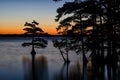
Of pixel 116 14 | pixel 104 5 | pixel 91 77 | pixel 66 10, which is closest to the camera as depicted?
pixel 116 14

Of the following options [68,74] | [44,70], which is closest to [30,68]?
[44,70]

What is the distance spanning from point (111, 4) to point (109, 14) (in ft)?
3.20

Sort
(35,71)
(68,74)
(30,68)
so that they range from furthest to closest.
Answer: (30,68) < (35,71) < (68,74)

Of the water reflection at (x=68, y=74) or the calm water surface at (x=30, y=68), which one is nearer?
the water reflection at (x=68, y=74)

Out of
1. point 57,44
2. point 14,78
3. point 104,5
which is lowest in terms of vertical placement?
point 14,78

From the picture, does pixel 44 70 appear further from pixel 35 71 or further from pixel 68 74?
pixel 68 74

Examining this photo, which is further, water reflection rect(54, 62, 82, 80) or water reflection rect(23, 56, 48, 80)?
water reflection rect(23, 56, 48, 80)

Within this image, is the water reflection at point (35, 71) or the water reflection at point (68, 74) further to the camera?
the water reflection at point (35, 71)

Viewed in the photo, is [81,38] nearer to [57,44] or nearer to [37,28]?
[57,44]

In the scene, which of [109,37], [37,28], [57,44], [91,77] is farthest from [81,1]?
[37,28]

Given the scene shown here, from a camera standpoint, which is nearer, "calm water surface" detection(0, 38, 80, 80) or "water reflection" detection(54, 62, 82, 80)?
"water reflection" detection(54, 62, 82, 80)

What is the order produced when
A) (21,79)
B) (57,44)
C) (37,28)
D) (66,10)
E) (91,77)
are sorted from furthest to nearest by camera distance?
(37,28) < (57,44) < (21,79) < (91,77) < (66,10)

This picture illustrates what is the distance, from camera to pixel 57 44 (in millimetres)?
46062

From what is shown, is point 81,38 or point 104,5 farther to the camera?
point 81,38
